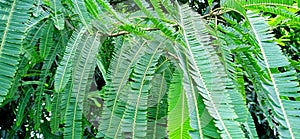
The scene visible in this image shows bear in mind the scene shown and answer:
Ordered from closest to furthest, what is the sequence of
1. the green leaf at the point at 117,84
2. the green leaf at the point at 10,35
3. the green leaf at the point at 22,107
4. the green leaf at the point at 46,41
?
the green leaf at the point at 10,35 < the green leaf at the point at 117,84 < the green leaf at the point at 46,41 < the green leaf at the point at 22,107

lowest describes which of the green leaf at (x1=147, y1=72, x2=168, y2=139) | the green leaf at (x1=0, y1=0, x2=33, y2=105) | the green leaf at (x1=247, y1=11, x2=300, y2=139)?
the green leaf at (x1=147, y1=72, x2=168, y2=139)

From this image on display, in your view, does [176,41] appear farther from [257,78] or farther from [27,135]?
[27,135]

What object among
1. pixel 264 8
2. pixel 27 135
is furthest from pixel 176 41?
pixel 27 135

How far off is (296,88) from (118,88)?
23 cm

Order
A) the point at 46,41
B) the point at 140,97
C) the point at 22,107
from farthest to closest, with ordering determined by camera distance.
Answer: the point at 22,107 < the point at 46,41 < the point at 140,97

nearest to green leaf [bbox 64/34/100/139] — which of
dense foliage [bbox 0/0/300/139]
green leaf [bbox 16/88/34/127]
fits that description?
dense foliage [bbox 0/0/300/139]

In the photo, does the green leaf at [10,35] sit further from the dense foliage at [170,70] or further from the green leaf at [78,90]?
the green leaf at [78,90]

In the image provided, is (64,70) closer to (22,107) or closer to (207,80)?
(207,80)

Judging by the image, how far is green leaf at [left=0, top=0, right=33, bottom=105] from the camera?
13.8 inches

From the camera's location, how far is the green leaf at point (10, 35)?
1.15 feet

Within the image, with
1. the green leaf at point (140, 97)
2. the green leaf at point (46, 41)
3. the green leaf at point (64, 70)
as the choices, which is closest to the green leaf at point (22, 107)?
the green leaf at point (46, 41)

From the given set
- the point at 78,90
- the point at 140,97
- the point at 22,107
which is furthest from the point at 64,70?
the point at 22,107

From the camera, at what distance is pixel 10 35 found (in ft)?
1.20

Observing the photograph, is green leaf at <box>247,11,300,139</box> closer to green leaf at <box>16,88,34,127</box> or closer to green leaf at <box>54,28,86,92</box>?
green leaf at <box>54,28,86,92</box>
